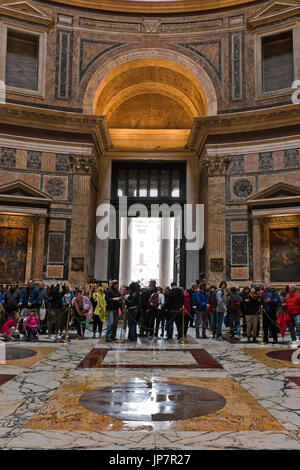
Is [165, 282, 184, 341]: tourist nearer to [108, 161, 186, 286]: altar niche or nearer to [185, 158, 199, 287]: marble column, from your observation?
[185, 158, 199, 287]: marble column

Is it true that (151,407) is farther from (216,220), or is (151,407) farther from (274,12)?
(274,12)

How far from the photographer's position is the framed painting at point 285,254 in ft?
56.4

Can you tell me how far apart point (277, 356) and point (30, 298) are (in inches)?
252

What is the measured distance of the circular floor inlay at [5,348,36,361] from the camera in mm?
7637

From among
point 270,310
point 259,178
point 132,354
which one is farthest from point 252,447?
point 259,178

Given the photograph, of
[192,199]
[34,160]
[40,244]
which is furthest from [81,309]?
[192,199]

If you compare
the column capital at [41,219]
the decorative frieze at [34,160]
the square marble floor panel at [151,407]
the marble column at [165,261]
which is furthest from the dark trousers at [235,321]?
the marble column at [165,261]

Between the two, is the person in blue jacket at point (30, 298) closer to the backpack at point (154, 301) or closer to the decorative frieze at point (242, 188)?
the backpack at point (154, 301)

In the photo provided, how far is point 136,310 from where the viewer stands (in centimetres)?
1046

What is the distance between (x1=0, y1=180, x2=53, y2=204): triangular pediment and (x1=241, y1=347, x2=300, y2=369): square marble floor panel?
12027mm

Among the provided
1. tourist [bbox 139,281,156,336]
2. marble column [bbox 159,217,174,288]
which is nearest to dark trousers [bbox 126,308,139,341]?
tourist [bbox 139,281,156,336]

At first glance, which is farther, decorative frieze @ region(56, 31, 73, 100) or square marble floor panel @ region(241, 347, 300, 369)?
decorative frieze @ region(56, 31, 73, 100)
